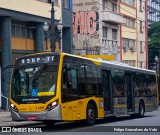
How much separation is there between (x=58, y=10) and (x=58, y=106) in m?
19.0

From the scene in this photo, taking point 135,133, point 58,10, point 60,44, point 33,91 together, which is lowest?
point 135,133

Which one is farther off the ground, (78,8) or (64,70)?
(78,8)

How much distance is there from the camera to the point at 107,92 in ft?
70.2

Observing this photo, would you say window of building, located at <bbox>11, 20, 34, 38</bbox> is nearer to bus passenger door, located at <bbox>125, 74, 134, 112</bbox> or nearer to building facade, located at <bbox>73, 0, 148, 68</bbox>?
building facade, located at <bbox>73, 0, 148, 68</bbox>

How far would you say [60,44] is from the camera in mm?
34875

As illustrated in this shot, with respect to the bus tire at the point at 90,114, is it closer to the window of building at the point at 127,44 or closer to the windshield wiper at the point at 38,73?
the windshield wiper at the point at 38,73

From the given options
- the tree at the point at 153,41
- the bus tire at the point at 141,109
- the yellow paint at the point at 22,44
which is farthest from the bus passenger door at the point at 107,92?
the tree at the point at 153,41

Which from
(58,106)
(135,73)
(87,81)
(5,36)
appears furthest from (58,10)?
(58,106)

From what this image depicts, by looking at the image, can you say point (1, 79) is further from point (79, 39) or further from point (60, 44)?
point (79, 39)

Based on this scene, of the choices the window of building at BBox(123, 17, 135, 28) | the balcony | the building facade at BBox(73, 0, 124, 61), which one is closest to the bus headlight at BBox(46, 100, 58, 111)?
the building facade at BBox(73, 0, 124, 61)

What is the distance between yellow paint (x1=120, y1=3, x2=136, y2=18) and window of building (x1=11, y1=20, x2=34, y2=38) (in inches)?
833

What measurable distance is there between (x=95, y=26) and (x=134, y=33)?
10.7m

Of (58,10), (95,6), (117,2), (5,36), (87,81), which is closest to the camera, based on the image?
(87,81)

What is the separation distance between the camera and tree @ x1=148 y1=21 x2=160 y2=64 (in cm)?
6844
